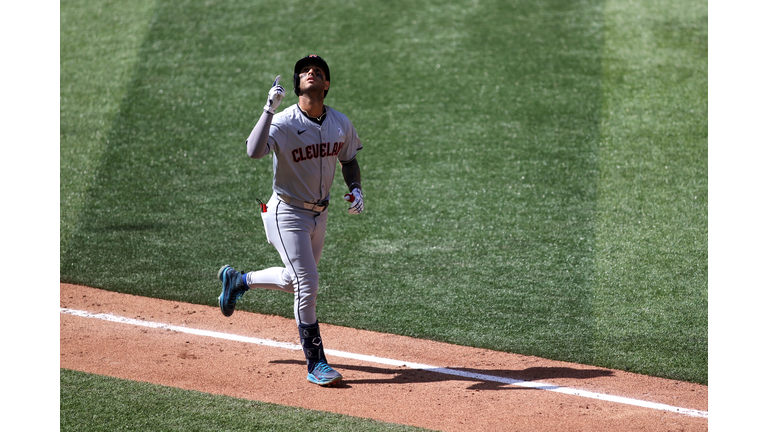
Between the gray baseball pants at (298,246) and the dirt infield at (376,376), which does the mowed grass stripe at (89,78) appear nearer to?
the dirt infield at (376,376)

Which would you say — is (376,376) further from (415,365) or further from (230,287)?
(230,287)

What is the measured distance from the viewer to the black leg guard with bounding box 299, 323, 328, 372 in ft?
16.1

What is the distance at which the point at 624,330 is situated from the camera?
19.5 feet

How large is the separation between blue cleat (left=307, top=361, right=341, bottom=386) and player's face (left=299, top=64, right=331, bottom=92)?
1809 mm

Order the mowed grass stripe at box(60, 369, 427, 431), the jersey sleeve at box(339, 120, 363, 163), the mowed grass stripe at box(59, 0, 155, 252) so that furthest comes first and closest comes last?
the mowed grass stripe at box(59, 0, 155, 252) → the jersey sleeve at box(339, 120, 363, 163) → the mowed grass stripe at box(60, 369, 427, 431)

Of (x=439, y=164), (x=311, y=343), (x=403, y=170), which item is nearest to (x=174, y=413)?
(x=311, y=343)

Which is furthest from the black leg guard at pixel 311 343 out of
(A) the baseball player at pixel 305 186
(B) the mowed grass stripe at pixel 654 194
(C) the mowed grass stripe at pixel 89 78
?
(C) the mowed grass stripe at pixel 89 78

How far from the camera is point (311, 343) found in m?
4.91

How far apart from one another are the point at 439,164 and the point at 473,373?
4.21 m

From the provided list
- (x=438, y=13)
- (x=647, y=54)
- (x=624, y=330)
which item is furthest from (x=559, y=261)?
(x=438, y=13)

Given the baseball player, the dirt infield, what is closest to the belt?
the baseball player

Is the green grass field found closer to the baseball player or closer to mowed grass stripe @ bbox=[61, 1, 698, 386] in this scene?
mowed grass stripe @ bbox=[61, 1, 698, 386]

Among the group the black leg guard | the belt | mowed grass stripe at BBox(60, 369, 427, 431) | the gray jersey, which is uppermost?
the gray jersey

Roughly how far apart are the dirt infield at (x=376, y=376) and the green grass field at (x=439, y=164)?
11.4 inches
